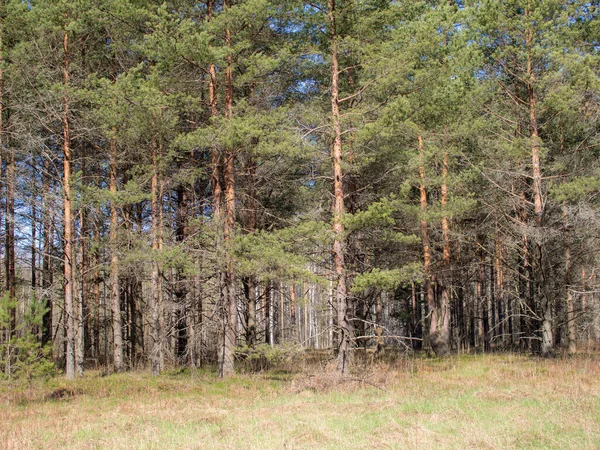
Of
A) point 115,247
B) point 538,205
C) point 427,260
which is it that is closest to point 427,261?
point 427,260

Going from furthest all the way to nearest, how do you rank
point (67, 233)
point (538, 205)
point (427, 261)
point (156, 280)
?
point (427, 261)
point (538, 205)
point (156, 280)
point (67, 233)

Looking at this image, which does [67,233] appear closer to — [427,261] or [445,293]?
[427,261]

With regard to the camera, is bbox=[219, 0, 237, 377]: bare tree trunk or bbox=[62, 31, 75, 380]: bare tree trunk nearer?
bbox=[219, 0, 237, 377]: bare tree trunk

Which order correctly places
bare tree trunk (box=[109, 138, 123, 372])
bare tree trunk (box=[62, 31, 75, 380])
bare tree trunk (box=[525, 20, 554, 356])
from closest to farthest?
1. bare tree trunk (box=[62, 31, 75, 380])
2. bare tree trunk (box=[525, 20, 554, 356])
3. bare tree trunk (box=[109, 138, 123, 372])

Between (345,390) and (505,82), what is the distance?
12.1 m

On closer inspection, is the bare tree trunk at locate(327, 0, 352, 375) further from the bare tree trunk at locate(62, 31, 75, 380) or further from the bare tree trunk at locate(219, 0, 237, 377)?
the bare tree trunk at locate(62, 31, 75, 380)

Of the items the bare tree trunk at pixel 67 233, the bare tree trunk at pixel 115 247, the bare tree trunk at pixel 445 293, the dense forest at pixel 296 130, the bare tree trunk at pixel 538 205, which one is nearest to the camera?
the dense forest at pixel 296 130

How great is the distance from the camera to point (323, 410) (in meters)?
9.11

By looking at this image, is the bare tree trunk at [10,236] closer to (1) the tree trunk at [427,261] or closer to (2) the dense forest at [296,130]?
(2) the dense forest at [296,130]

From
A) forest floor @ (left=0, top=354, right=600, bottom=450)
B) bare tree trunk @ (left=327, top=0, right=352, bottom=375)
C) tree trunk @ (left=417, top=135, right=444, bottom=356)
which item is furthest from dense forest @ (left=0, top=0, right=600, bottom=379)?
forest floor @ (left=0, top=354, right=600, bottom=450)

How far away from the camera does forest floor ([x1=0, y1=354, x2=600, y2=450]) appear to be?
6.74 meters

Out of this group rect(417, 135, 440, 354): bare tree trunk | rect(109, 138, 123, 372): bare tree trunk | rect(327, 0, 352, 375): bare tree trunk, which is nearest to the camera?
rect(327, 0, 352, 375): bare tree trunk

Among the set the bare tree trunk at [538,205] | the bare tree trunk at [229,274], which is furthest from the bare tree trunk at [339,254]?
the bare tree trunk at [538,205]

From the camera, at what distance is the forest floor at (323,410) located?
674 centimetres
